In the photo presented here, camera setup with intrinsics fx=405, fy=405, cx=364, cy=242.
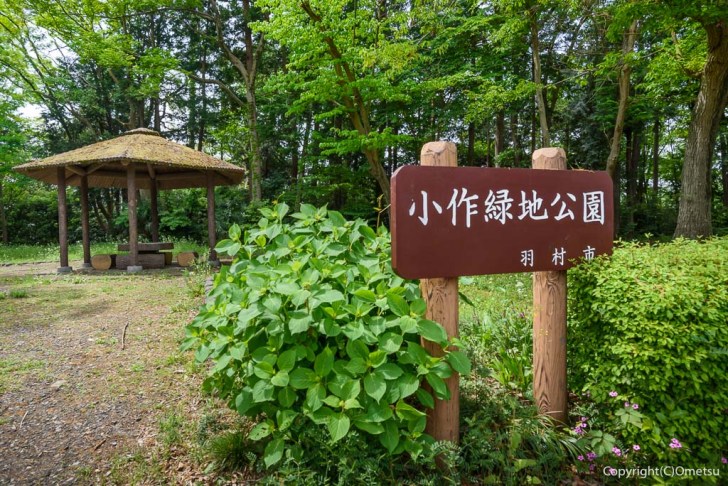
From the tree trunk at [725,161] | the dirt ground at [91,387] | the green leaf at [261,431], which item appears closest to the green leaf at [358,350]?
the green leaf at [261,431]

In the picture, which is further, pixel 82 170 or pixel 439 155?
pixel 82 170

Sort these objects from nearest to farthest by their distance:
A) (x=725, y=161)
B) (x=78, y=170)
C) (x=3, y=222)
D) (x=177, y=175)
→ 1. (x=78, y=170)
2. (x=177, y=175)
3. (x=725, y=161)
4. (x=3, y=222)

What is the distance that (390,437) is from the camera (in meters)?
1.80

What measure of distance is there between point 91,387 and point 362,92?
30.6 feet

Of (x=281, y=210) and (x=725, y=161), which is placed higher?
(x=725, y=161)

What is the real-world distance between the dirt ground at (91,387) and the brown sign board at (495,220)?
69.3 inches

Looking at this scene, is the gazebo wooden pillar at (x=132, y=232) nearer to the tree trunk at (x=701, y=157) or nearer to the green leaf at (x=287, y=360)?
the green leaf at (x=287, y=360)

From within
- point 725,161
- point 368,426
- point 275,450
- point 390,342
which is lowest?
point 275,450

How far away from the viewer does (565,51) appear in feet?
55.4

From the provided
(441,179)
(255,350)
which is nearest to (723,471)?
(441,179)

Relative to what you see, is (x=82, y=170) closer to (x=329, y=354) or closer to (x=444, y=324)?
(x=329, y=354)

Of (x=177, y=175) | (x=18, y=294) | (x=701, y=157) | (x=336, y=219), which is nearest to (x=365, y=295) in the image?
(x=336, y=219)

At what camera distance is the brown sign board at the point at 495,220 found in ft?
6.62

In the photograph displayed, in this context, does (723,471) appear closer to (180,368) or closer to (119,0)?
(180,368)
